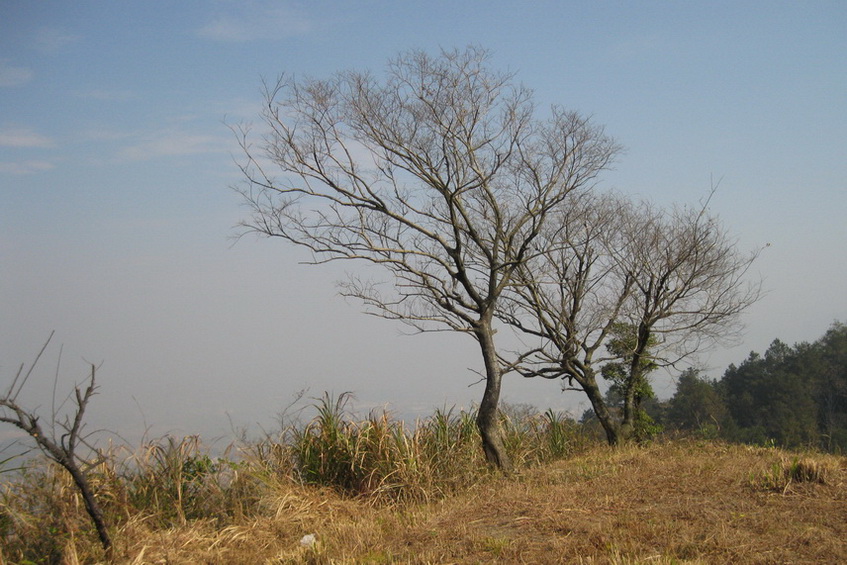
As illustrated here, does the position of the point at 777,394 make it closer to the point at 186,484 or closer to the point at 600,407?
the point at 600,407

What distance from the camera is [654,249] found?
15906mm

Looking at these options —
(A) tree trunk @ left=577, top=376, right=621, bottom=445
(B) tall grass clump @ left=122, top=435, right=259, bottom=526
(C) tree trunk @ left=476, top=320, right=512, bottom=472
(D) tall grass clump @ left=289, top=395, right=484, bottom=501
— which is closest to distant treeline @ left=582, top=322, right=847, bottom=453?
(A) tree trunk @ left=577, top=376, right=621, bottom=445

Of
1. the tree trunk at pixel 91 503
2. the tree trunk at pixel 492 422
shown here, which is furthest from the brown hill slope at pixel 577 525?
Answer: the tree trunk at pixel 492 422

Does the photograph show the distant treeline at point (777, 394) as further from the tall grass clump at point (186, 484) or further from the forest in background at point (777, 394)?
A: the tall grass clump at point (186, 484)

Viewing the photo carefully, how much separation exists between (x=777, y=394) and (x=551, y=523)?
33.0 meters

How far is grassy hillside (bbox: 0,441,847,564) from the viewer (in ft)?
17.2

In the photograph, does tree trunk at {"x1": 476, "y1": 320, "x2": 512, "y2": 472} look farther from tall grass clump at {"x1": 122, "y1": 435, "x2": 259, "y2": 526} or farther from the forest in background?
the forest in background

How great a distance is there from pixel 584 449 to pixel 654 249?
207 inches

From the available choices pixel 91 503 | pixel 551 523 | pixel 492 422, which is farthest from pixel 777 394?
pixel 91 503

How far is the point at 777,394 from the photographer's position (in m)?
34.5

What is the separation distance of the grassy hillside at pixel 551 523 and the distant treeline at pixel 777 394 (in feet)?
78.8

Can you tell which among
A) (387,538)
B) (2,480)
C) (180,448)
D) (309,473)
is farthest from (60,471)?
(387,538)

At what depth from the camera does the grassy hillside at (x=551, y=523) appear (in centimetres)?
525

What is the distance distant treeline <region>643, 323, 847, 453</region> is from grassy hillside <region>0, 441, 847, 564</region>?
24027 millimetres
